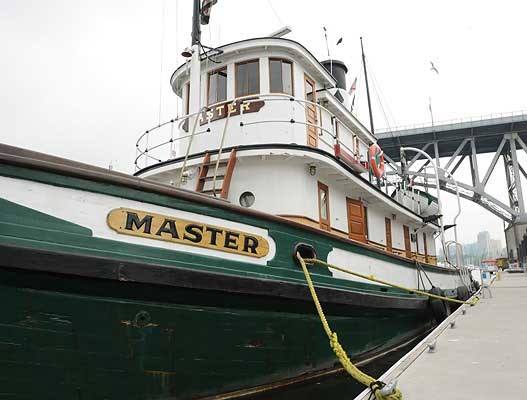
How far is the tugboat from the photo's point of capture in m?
3.10

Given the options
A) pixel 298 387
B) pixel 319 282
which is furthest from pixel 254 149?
pixel 298 387

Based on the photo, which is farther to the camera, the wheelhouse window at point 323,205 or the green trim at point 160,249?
the wheelhouse window at point 323,205

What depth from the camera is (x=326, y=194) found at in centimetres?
658

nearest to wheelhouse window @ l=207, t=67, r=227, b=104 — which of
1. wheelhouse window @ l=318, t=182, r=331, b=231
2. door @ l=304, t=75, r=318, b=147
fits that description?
door @ l=304, t=75, r=318, b=147

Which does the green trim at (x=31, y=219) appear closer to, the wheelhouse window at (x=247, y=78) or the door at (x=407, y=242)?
the wheelhouse window at (x=247, y=78)

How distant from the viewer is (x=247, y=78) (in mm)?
7277

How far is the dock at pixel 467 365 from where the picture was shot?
2.97 m

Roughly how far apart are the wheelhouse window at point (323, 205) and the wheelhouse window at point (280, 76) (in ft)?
6.32

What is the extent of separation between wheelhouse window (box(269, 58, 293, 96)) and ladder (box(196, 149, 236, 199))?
1988 mm

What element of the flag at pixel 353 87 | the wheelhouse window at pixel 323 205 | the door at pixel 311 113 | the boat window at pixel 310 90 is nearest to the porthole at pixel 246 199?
the wheelhouse window at pixel 323 205

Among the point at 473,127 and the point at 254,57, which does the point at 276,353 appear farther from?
the point at 473,127

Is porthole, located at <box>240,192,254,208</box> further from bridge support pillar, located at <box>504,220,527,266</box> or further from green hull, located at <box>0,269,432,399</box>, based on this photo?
bridge support pillar, located at <box>504,220,527,266</box>

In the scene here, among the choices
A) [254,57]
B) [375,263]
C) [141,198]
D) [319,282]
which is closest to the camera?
[141,198]

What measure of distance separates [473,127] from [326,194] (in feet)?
110
